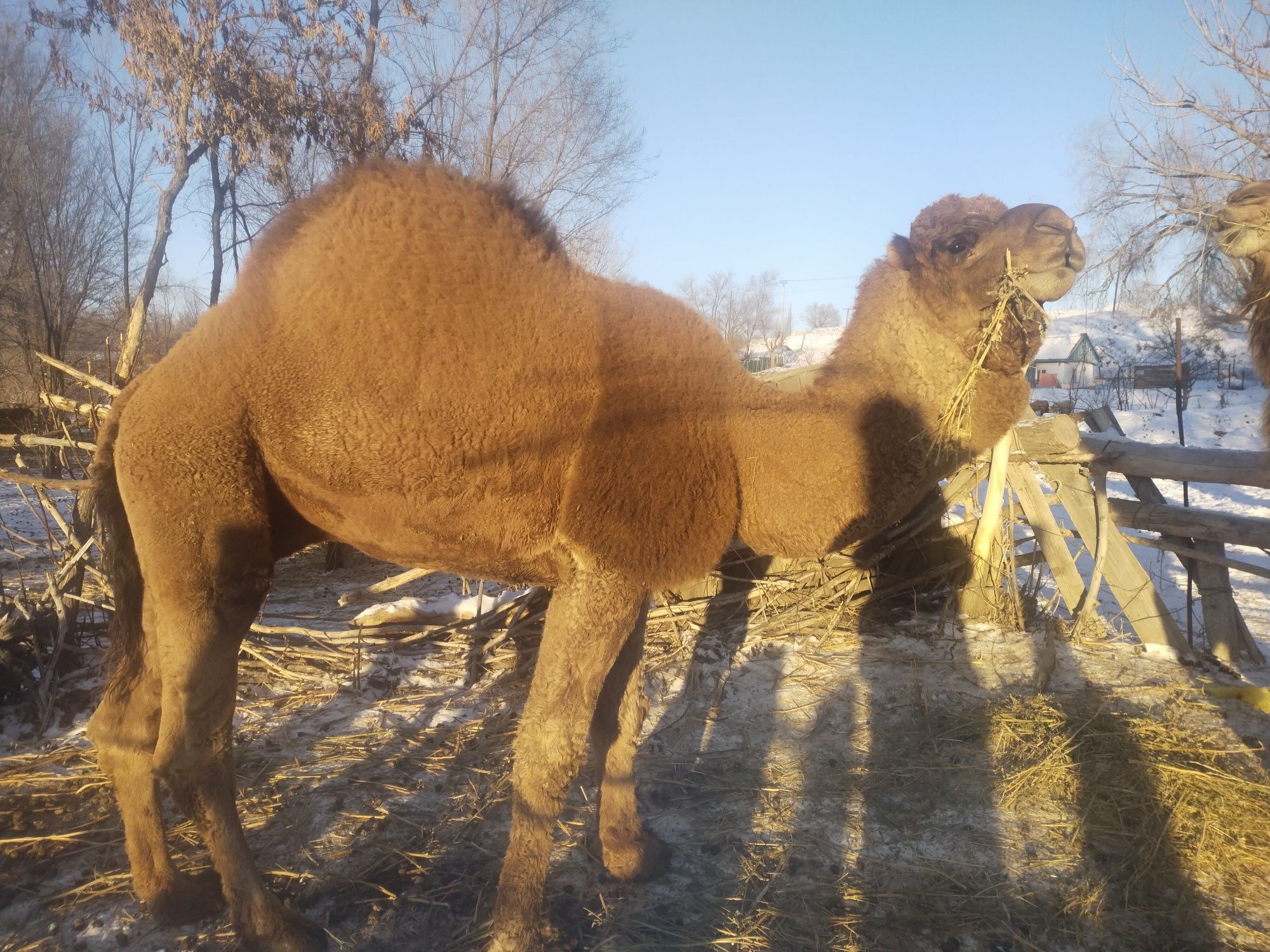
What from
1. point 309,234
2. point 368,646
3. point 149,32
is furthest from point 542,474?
point 149,32

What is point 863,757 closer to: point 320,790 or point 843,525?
point 843,525

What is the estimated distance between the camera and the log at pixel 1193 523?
517 centimetres

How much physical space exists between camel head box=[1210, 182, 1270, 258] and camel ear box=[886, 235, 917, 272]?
2.03m

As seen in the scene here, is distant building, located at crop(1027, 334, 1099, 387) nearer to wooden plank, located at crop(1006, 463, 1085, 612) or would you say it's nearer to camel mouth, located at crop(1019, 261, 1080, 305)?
wooden plank, located at crop(1006, 463, 1085, 612)

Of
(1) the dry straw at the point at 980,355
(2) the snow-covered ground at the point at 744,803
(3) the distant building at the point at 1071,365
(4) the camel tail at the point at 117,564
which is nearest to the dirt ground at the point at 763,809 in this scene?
(2) the snow-covered ground at the point at 744,803

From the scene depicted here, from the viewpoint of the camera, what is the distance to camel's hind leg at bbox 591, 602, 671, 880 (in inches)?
136

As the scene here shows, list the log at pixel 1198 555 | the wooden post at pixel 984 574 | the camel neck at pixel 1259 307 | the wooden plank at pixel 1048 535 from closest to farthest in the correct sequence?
the camel neck at pixel 1259 307 → the log at pixel 1198 555 → the wooden post at pixel 984 574 → the wooden plank at pixel 1048 535

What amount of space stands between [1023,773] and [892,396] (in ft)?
8.23

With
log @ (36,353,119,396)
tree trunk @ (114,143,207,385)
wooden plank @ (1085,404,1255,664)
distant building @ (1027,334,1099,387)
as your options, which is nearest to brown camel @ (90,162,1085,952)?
log @ (36,353,119,396)

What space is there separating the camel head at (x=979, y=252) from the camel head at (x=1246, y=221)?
1694 mm

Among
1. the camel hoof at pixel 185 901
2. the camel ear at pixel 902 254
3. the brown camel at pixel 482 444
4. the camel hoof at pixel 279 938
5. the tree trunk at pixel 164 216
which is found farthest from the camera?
the tree trunk at pixel 164 216

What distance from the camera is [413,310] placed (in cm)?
282

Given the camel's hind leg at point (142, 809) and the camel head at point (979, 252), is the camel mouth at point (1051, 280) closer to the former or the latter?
the camel head at point (979, 252)

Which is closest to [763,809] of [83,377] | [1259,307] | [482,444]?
[482,444]
